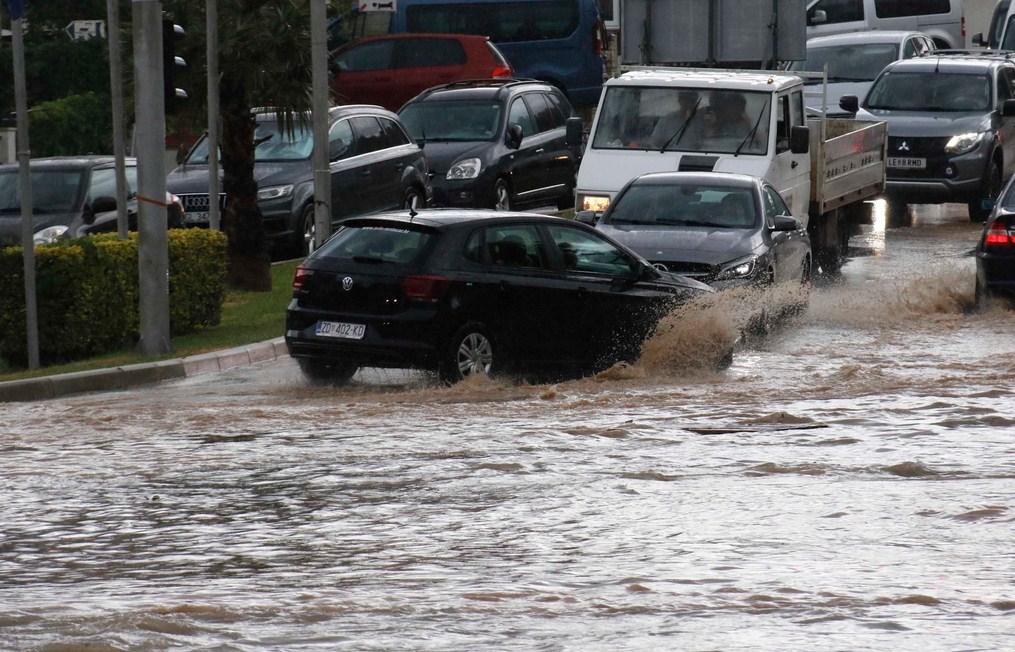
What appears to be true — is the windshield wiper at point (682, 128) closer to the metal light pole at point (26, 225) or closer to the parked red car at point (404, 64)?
the metal light pole at point (26, 225)

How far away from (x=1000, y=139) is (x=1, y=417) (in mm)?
18423

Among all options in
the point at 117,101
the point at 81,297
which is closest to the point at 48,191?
the point at 117,101

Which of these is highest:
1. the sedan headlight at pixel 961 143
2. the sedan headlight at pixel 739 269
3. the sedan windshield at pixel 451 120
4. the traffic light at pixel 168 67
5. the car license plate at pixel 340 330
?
the traffic light at pixel 168 67

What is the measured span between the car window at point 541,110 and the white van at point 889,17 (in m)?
15.9

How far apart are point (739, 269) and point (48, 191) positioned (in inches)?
336

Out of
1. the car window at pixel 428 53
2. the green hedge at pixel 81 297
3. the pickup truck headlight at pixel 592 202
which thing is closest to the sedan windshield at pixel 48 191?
the green hedge at pixel 81 297

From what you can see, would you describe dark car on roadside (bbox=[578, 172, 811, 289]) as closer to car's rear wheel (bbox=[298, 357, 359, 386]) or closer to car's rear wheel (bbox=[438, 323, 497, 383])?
car's rear wheel (bbox=[438, 323, 497, 383])

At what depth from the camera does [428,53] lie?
3453 centimetres

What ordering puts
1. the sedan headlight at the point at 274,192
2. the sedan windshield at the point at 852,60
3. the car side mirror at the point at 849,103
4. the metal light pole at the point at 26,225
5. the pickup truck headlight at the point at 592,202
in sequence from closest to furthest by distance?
the metal light pole at the point at 26,225, the pickup truck headlight at the point at 592,202, the sedan headlight at the point at 274,192, the car side mirror at the point at 849,103, the sedan windshield at the point at 852,60

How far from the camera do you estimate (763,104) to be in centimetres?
2261

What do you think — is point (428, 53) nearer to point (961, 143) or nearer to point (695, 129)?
point (961, 143)

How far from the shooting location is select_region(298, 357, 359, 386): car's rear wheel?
15.3 metres

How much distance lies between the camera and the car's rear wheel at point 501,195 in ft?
86.7

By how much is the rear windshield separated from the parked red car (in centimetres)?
1925
